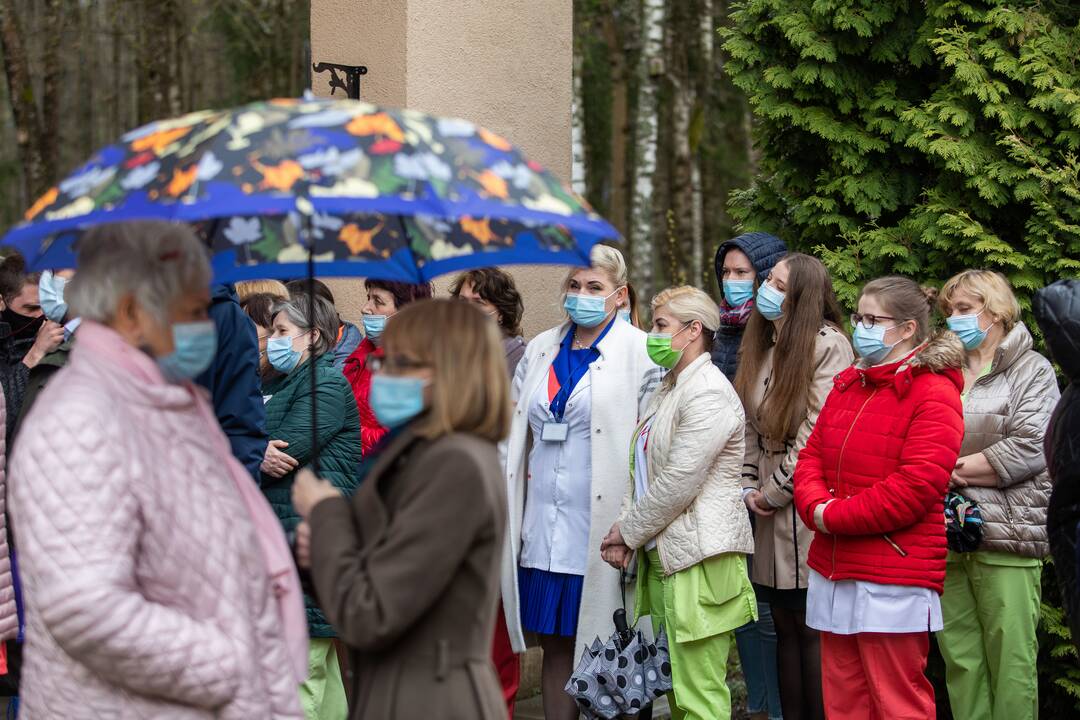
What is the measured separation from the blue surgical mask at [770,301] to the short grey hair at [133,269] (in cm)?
377

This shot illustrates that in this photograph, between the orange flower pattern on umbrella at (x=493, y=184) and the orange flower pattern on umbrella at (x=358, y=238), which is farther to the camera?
Answer: the orange flower pattern on umbrella at (x=358, y=238)

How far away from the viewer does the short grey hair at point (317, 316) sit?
6.25 m

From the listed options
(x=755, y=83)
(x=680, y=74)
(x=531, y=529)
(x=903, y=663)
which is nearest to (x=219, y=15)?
(x=680, y=74)

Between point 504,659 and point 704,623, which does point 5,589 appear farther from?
point 704,623

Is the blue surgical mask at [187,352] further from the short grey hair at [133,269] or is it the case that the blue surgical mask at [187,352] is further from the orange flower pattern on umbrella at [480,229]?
the orange flower pattern on umbrella at [480,229]

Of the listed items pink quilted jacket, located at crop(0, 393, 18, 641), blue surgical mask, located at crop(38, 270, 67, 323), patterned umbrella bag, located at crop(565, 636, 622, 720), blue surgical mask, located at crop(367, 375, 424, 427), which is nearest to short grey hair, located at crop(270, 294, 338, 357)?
blue surgical mask, located at crop(38, 270, 67, 323)

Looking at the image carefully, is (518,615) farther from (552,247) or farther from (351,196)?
(351,196)

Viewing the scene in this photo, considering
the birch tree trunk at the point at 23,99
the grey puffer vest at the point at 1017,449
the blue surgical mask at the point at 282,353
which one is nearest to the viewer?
the grey puffer vest at the point at 1017,449

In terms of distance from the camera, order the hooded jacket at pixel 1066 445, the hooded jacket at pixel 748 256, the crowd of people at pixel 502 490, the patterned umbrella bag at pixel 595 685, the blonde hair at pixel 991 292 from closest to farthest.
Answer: the crowd of people at pixel 502 490
the hooded jacket at pixel 1066 445
the patterned umbrella bag at pixel 595 685
the blonde hair at pixel 991 292
the hooded jacket at pixel 748 256

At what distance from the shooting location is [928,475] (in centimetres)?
521

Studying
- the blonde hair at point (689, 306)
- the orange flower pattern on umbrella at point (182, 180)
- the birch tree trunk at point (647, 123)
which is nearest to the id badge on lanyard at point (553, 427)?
the blonde hair at point (689, 306)

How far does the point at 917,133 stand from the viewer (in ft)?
23.5

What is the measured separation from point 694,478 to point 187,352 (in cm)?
315

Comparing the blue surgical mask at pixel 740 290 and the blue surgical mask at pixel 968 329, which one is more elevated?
the blue surgical mask at pixel 740 290
